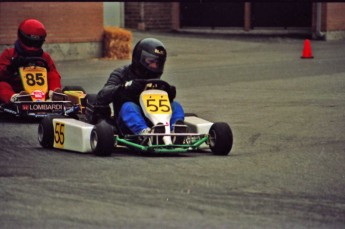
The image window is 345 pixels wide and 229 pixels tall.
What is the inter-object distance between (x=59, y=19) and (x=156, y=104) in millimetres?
14225

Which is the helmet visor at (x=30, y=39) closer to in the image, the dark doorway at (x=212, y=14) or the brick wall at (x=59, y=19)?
the brick wall at (x=59, y=19)

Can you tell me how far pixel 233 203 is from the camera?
24.7ft

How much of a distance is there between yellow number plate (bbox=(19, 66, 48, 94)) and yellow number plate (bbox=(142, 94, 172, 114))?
3674 millimetres

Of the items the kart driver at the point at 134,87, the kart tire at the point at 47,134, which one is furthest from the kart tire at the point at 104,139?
the kart tire at the point at 47,134

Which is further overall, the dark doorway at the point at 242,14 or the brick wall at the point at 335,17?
the dark doorway at the point at 242,14

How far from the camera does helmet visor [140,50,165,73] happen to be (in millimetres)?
10539

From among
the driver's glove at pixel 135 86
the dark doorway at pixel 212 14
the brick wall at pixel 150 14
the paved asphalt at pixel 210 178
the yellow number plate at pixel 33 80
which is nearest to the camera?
the paved asphalt at pixel 210 178

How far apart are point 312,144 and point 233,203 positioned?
3.65 m

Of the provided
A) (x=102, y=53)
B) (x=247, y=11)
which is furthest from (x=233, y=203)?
(x=247, y=11)

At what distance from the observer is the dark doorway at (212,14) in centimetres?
3206

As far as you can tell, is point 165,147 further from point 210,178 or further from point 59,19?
point 59,19

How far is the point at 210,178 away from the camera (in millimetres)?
8617

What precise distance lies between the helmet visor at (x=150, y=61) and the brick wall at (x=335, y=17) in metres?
20.5

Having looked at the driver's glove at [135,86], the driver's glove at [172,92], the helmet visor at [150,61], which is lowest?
the driver's glove at [172,92]
